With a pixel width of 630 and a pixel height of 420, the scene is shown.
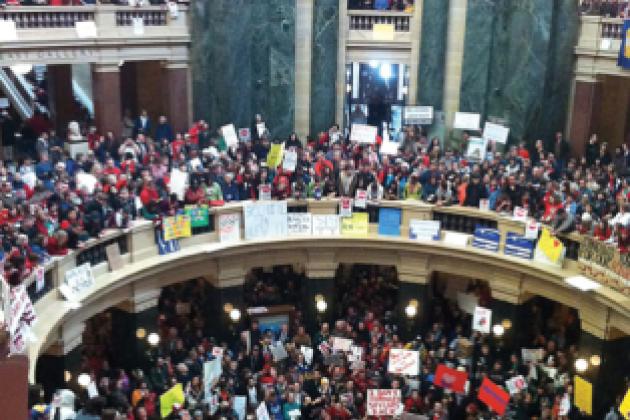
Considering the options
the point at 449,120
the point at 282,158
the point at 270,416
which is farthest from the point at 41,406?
the point at 449,120

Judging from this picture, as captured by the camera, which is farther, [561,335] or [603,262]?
[561,335]

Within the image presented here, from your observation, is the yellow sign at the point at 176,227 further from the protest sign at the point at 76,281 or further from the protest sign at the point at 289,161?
the protest sign at the point at 289,161

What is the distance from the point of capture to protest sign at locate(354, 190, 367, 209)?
25.0 metres

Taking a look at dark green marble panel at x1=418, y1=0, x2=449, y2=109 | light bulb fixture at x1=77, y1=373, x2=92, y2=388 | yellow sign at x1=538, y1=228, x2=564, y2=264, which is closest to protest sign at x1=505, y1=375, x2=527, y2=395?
yellow sign at x1=538, y1=228, x2=564, y2=264

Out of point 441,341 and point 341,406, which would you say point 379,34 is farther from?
point 341,406

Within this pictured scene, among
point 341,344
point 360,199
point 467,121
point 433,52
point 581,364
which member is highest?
point 433,52

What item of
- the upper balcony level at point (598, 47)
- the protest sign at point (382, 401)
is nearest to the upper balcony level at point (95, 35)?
the upper balcony level at point (598, 47)

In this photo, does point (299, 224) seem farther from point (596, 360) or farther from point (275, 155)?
point (596, 360)

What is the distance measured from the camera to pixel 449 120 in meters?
29.2

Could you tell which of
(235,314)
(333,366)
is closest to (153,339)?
(235,314)

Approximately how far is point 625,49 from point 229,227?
12763mm

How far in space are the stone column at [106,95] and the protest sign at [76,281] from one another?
7.47m

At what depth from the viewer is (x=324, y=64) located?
29453 millimetres

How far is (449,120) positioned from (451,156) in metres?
2.63
